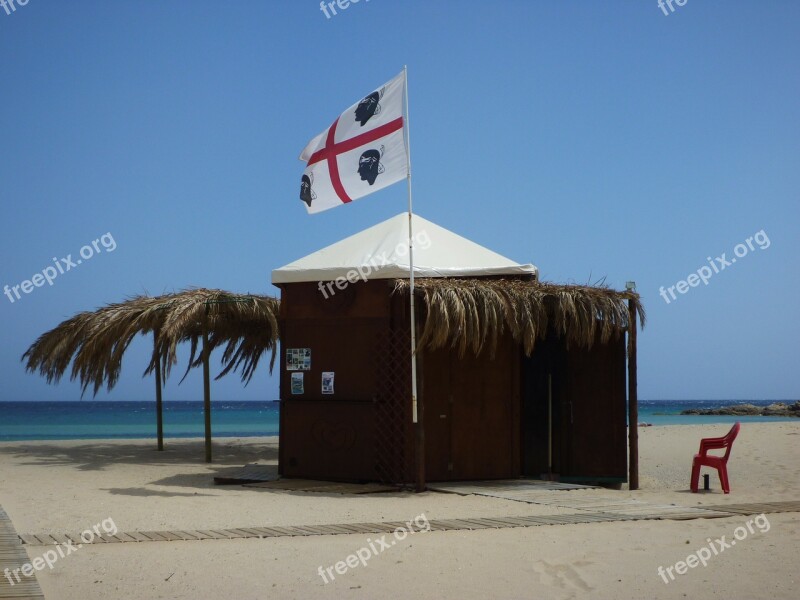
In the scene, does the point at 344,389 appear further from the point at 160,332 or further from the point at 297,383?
the point at 160,332

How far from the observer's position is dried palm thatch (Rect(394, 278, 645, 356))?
8.73 m

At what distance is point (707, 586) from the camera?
5035mm

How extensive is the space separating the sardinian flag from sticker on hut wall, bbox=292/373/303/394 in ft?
5.91

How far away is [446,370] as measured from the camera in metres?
9.53

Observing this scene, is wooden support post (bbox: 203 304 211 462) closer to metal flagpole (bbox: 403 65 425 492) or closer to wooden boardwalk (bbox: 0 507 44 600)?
metal flagpole (bbox: 403 65 425 492)

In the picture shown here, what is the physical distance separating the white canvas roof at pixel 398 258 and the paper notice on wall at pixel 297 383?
103 cm

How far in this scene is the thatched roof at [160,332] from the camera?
1199 centimetres

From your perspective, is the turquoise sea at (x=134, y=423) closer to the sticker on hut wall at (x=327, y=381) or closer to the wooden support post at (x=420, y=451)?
the sticker on hut wall at (x=327, y=381)

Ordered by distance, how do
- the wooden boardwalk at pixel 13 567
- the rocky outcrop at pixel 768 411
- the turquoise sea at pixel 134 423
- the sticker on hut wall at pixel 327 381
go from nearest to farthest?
the wooden boardwalk at pixel 13 567
the sticker on hut wall at pixel 327 381
the turquoise sea at pixel 134 423
the rocky outcrop at pixel 768 411

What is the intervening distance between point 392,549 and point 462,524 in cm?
95

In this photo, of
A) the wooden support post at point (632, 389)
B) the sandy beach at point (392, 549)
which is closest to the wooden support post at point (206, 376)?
the sandy beach at point (392, 549)

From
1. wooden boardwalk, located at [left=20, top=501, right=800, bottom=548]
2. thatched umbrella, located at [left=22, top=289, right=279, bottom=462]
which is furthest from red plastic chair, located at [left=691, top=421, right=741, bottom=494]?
thatched umbrella, located at [left=22, top=289, right=279, bottom=462]

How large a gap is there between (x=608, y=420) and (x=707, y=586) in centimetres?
490

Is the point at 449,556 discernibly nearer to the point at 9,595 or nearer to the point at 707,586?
→ the point at 707,586
